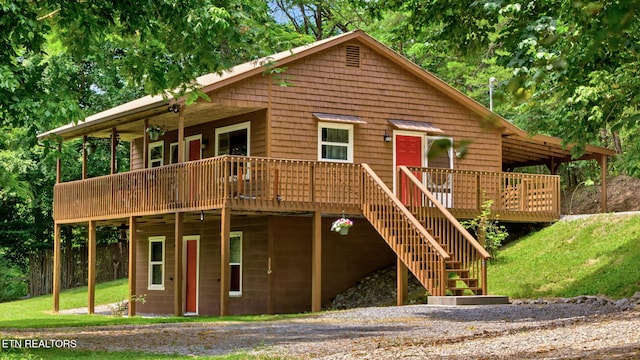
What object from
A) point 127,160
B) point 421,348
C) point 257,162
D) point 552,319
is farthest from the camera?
point 127,160

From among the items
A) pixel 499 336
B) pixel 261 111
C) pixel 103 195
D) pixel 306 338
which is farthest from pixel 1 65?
pixel 103 195

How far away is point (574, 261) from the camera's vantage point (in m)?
21.8

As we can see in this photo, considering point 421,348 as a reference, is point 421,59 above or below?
above

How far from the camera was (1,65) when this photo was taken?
11.9 meters

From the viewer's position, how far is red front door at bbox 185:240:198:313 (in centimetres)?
2580

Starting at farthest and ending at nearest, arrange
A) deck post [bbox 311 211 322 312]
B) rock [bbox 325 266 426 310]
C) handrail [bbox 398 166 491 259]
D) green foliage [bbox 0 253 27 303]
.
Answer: green foliage [bbox 0 253 27 303] → rock [bbox 325 266 426 310] → deck post [bbox 311 211 322 312] → handrail [bbox 398 166 491 259]

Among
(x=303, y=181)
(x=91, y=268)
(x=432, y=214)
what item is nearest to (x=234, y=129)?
(x=303, y=181)

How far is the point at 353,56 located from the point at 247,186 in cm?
480

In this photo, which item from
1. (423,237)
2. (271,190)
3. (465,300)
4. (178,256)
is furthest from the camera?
(178,256)

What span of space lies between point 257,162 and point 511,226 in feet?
30.8

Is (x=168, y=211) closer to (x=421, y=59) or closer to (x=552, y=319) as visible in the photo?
(x=552, y=319)

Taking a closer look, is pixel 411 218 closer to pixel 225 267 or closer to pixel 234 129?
pixel 225 267

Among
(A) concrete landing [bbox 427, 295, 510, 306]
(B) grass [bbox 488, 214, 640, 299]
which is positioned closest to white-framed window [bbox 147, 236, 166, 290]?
(B) grass [bbox 488, 214, 640, 299]

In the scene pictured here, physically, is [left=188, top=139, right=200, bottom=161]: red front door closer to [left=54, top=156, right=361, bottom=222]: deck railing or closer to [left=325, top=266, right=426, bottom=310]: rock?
[left=54, top=156, right=361, bottom=222]: deck railing
